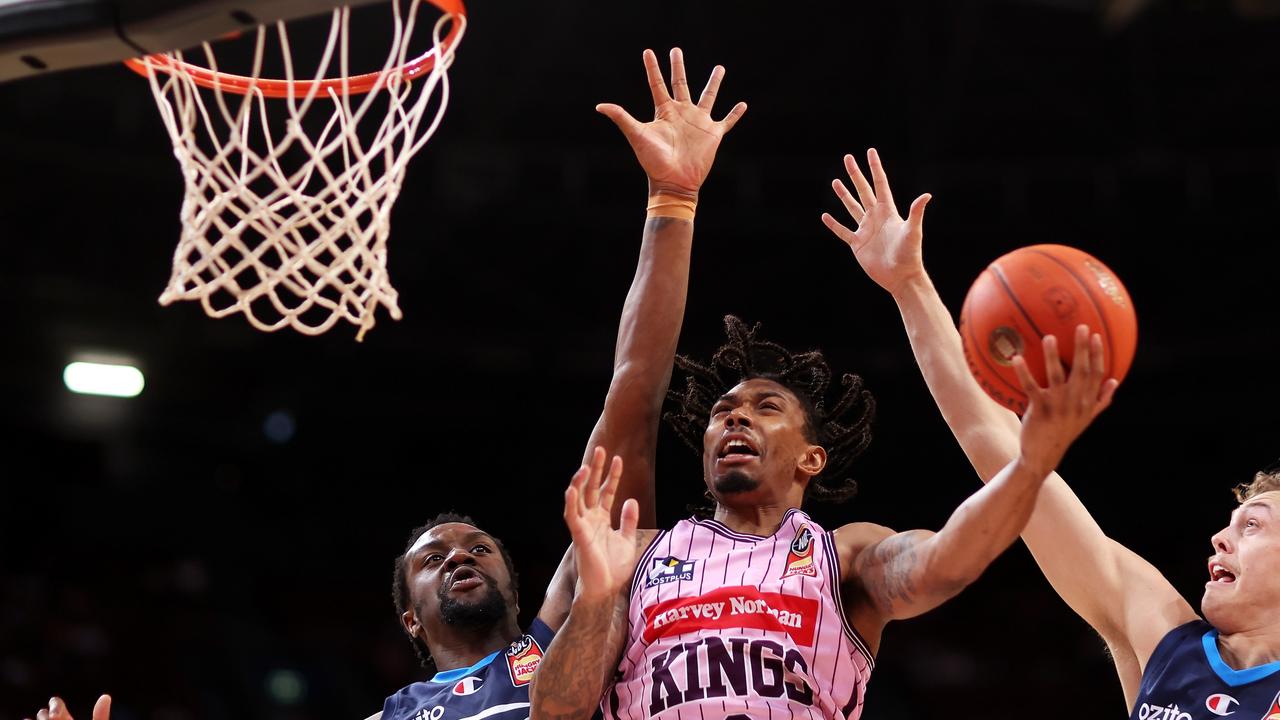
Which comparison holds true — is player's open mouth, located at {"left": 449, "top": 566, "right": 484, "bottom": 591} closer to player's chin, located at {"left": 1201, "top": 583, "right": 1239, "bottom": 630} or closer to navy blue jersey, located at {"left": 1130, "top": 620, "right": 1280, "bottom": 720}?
navy blue jersey, located at {"left": 1130, "top": 620, "right": 1280, "bottom": 720}

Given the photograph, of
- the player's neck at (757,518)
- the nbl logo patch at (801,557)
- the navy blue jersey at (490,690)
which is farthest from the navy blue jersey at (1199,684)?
the navy blue jersey at (490,690)

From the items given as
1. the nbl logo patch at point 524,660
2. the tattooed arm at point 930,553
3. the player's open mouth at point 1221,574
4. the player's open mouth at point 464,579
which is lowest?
the player's open mouth at point 1221,574

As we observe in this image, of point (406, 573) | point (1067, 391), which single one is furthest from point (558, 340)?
point (1067, 391)

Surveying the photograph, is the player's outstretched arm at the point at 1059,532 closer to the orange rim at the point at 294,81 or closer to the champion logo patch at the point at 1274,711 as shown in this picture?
the champion logo patch at the point at 1274,711

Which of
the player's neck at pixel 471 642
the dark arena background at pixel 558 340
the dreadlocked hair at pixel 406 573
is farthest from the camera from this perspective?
the dark arena background at pixel 558 340

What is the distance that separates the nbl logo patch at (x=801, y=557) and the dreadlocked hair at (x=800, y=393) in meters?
0.47

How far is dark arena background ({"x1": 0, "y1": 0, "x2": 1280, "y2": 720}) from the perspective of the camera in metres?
8.63

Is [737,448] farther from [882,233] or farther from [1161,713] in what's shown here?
[1161,713]

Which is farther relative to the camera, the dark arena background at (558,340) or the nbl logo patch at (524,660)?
the dark arena background at (558,340)

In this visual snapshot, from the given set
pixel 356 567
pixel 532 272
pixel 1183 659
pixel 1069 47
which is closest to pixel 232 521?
pixel 356 567

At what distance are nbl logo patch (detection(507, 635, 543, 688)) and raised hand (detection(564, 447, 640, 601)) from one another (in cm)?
78

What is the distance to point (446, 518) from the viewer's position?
4293 millimetres

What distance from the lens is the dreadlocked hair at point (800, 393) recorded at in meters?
3.63

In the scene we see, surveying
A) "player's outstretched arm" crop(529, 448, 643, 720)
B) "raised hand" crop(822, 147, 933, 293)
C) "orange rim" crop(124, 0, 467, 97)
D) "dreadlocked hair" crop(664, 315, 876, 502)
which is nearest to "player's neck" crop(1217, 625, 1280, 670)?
"dreadlocked hair" crop(664, 315, 876, 502)
